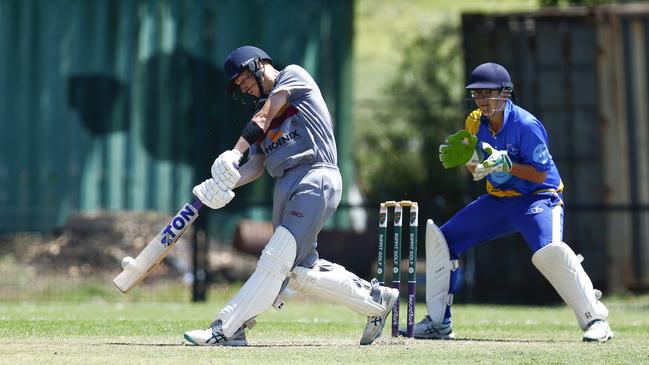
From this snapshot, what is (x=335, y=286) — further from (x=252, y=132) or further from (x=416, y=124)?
(x=416, y=124)

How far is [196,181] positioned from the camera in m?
20.8

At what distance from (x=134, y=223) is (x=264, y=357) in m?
12.2

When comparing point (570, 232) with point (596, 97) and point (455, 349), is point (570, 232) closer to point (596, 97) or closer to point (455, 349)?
point (596, 97)

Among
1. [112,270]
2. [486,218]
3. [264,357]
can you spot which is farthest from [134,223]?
[264,357]

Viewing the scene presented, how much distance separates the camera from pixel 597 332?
9.67 m

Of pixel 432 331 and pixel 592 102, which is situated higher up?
pixel 592 102

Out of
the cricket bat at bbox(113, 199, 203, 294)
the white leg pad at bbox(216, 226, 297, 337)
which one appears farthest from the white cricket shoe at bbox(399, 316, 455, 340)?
the cricket bat at bbox(113, 199, 203, 294)

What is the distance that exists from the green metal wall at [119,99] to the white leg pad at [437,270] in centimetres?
1007

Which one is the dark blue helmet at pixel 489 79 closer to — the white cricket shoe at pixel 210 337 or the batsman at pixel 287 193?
the batsman at pixel 287 193

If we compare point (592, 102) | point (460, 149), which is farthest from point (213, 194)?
point (592, 102)

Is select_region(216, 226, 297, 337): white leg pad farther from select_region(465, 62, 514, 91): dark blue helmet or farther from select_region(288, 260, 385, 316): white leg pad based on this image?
select_region(465, 62, 514, 91): dark blue helmet

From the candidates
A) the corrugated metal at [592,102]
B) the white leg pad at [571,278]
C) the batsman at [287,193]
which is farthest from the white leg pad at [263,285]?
the corrugated metal at [592,102]

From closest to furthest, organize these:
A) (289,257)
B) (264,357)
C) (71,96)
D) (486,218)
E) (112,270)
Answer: (264,357) < (289,257) < (486,218) < (112,270) < (71,96)

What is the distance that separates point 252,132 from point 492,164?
1.72 meters
